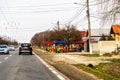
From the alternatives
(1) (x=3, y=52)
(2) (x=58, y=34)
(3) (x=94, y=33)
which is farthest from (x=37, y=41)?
(1) (x=3, y=52)

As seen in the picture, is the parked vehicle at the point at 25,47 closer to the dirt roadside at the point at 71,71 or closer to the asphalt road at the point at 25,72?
the dirt roadside at the point at 71,71

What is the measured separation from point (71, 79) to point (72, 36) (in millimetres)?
75984

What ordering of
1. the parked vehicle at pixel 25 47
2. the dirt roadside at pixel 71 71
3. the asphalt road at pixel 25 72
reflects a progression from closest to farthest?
the asphalt road at pixel 25 72 < the dirt roadside at pixel 71 71 < the parked vehicle at pixel 25 47

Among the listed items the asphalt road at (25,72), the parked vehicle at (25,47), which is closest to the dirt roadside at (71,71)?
the asphalt road at (25,72)

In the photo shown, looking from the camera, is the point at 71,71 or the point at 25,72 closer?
the point at 25,72

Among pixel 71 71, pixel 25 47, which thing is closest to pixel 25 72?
pixel 71 71

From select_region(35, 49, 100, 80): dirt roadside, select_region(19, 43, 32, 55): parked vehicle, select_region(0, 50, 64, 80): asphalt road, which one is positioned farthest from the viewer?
select_region(19, 43, 32, 55): parked vehicle

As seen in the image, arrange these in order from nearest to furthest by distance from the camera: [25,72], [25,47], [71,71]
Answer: [25,72]
[71,71]
[25,47]

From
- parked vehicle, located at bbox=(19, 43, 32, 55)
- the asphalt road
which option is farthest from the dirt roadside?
parked vehicle, located at bbox=(19, 43, 32, 55)

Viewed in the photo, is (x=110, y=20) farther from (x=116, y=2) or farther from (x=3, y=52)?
(x=3, y=52)

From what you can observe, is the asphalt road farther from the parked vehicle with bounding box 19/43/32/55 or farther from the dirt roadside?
the parked vehicle with bounding box 19/43/32/55

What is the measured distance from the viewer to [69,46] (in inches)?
3693

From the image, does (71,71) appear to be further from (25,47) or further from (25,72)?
(25,47)

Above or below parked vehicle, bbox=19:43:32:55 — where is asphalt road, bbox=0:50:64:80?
below
